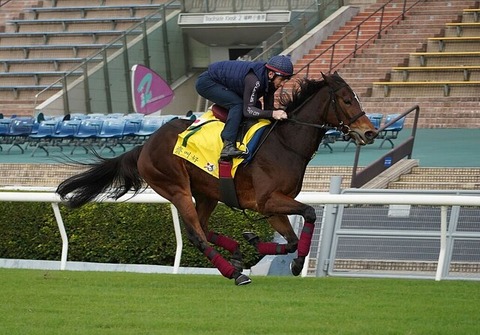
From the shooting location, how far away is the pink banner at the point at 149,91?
24391 millimetres

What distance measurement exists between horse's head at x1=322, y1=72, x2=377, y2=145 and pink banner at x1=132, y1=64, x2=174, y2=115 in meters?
14.9

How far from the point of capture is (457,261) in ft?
35.4

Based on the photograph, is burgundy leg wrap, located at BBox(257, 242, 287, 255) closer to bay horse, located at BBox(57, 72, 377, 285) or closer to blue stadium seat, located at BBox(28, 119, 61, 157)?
bay horse, located at BBox(57, 72, 377, 285)

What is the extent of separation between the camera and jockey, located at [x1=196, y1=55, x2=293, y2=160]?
31.3 feet

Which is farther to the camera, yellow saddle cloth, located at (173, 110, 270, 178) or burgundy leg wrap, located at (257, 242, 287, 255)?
yellow saddle cloth, located at (173, 110, 270, 178)

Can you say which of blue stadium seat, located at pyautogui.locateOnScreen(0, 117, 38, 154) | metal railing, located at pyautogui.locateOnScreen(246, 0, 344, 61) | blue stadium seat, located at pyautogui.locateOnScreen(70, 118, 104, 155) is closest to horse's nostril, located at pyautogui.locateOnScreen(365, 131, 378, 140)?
blue stadium seat, located at pyautogui.locateOnScreen(70, 118, 104, 155)

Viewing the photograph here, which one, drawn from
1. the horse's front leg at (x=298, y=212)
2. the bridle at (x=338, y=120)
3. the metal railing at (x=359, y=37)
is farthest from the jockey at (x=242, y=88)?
the metal railing at (x=359, y=37)

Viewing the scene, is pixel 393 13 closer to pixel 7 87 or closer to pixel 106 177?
pixel 7 87

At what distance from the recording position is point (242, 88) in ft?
32.2

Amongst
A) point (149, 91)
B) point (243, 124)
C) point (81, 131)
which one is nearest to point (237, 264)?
point (243, 124)

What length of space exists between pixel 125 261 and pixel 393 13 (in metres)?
16.8

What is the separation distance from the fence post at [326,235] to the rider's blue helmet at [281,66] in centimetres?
231

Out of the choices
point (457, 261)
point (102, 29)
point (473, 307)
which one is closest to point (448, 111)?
point (102, 29)

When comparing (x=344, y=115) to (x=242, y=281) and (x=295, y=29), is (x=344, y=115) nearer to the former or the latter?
(x=242, y=281)
